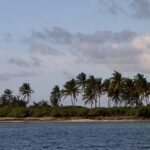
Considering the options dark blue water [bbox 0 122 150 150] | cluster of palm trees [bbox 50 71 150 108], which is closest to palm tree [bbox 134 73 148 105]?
cluster of palm trees [bbox 50 71 150 108]

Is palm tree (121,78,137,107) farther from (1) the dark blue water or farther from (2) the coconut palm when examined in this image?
(1) the dark blue water

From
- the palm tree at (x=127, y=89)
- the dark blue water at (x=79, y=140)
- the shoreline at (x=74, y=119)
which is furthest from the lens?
the palm tree at (x=127, y=89)

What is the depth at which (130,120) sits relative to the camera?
172 metres

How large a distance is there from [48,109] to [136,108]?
34520 mm

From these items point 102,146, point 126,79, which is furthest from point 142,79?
point 102,146

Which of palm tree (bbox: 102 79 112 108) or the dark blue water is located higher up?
palm tree (bbox: 102 79 112 108)

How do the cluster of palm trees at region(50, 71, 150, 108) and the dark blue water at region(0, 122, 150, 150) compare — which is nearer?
the dark blue water at region(0, 122, 150, 150)

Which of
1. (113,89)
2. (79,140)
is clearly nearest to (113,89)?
(113,89)

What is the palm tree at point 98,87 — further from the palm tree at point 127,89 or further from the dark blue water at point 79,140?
the dark blue water at point 79,140

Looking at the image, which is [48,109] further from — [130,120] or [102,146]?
[102,146]

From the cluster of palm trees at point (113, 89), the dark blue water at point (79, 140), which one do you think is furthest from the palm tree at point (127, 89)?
the dark blue water at point (79, 140)

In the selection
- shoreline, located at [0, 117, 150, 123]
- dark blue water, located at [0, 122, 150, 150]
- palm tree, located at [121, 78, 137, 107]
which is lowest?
dark blue water, located at [0, 122, 150, 150]

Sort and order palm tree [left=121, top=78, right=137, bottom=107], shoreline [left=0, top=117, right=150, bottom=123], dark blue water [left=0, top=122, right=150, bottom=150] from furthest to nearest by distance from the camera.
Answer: palm tree [left=121, top=78, right=137, bottom=107]
shoreline [left=0, top=117, right=150, bottom=123]
dark blue water [left=0, top=122, right=150, bottom=150]

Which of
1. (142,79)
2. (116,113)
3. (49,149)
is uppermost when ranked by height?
(142,79)
